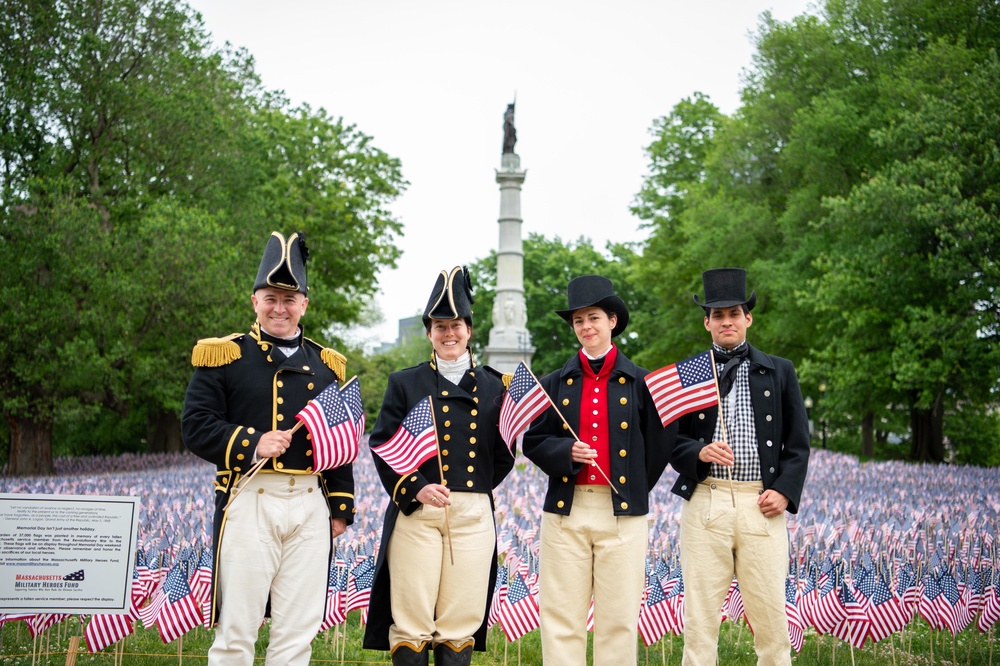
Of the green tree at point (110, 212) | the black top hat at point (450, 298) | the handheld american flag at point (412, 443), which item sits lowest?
the handheld american flag at point (412, 443)

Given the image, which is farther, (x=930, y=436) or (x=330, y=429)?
(x=930, y=436)

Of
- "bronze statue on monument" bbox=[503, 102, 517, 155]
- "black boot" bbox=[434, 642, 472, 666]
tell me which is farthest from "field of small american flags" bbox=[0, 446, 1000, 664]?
"bronze statue on monument" bbox=[503, 102, 517, 155]

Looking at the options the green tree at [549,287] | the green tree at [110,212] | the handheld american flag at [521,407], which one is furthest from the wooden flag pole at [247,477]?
the green tree at [549,287]

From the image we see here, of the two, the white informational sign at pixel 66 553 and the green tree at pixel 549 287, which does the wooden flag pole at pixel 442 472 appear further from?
the green tree at pixel 549 287

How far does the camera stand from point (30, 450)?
18.5 m

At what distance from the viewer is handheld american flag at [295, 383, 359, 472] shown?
421cm

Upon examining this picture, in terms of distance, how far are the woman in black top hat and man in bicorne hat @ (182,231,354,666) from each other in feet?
3.50

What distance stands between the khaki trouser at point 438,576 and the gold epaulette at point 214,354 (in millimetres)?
1195

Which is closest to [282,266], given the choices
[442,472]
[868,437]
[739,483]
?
[442,472]

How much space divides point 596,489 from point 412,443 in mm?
955

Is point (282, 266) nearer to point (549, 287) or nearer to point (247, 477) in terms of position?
point (247, 477)

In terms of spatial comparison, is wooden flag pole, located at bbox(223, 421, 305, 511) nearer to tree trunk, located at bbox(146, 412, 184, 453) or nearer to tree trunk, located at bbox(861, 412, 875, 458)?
tree trunk, located at bbox(146, 412, 184, 453)

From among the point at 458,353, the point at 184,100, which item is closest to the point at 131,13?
the point at 184,100

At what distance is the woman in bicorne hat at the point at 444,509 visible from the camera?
175 inches
